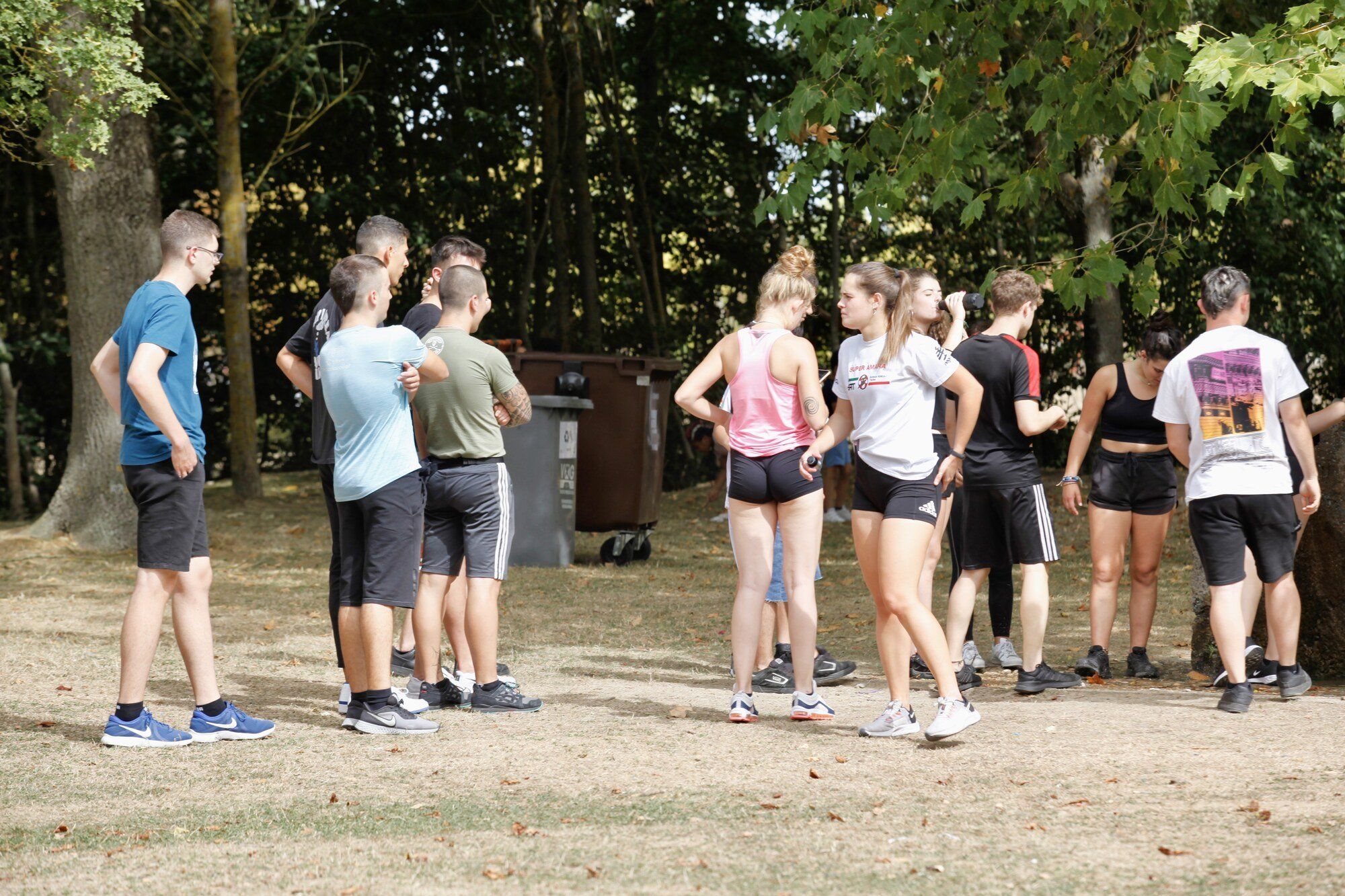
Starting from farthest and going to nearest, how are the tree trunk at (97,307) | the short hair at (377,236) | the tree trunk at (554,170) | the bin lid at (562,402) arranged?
the tree trunk at (554,170) → the tree trunk at (97,307) → the bin lid at (562,402) → the short hair at (377,236)

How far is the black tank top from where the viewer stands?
6.63 metres

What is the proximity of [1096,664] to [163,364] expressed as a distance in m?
4.43

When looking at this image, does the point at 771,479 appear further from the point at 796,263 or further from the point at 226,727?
the point at 226,727

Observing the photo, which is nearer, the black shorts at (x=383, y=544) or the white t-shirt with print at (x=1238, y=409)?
the black shorts at (x=383, y=544)

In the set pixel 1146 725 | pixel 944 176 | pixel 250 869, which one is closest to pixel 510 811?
pixel 250 869

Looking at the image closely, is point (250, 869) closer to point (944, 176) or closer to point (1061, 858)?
point (1061, 858)

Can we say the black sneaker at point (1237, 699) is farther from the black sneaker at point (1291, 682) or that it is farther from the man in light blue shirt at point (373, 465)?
the man in light blue shirt at point (373, 465)

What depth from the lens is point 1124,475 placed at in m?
6.67

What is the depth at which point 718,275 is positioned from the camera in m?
21.3

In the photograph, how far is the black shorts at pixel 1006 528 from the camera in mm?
6367

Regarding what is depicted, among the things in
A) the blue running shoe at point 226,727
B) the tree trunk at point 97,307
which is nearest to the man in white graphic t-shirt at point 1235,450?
the blue running shoe at point 226,727

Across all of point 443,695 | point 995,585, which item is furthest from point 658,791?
point 995,585

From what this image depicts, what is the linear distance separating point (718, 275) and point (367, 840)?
58.2 feet

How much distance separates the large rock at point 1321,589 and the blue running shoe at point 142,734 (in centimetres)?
468
